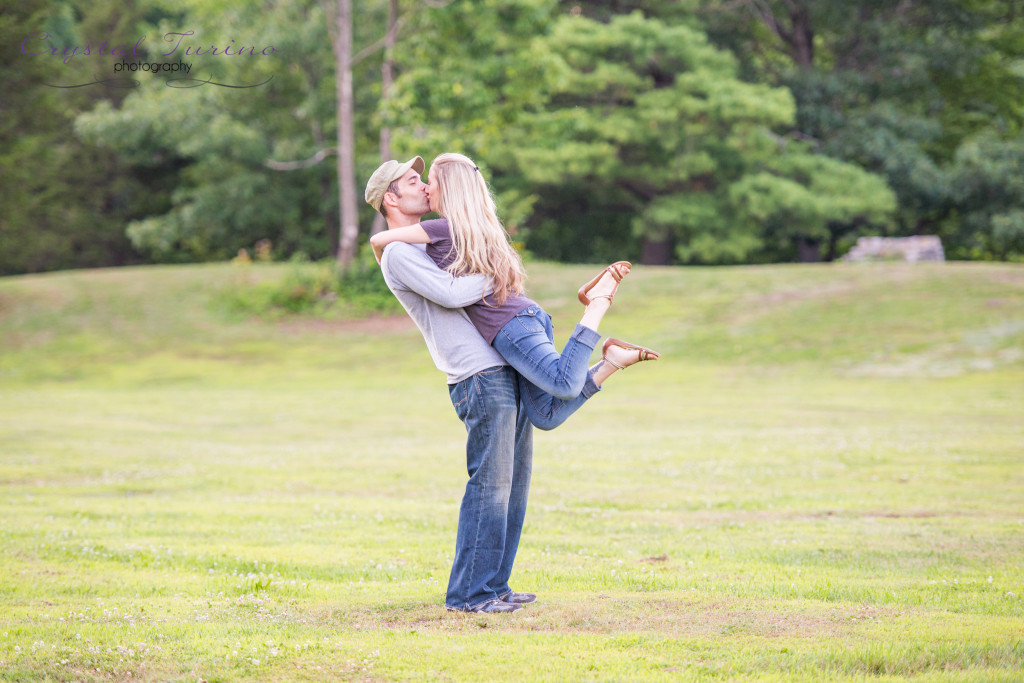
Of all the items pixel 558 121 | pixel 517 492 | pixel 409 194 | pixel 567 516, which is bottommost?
pixel 567 516

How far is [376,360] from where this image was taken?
2619 centimetres

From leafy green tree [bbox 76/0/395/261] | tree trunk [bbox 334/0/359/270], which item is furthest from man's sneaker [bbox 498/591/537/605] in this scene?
leafy green tree [bbox 76/0/395/261]

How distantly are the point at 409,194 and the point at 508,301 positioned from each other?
0.71 metres

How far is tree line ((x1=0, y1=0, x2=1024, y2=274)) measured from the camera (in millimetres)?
28984

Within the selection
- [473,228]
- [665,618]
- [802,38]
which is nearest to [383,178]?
[473,228]

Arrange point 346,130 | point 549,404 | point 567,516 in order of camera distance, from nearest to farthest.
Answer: point 549,404 < point 567,516 < point 346,130

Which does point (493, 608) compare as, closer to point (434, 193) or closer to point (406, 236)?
point (406, 236)

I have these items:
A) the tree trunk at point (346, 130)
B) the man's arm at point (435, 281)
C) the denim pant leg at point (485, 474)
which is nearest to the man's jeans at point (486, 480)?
the denim pant leg at point (485, 474)

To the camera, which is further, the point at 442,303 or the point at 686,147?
the point at 686,147

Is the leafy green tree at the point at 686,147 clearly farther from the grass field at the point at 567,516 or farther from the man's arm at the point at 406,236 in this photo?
the man's arm at the point at 406,236

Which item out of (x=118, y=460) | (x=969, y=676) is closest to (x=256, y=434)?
(x=118, y=460)

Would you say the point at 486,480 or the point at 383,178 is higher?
the point at 383,178

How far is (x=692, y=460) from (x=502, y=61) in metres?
18.6

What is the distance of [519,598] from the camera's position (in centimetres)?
516
